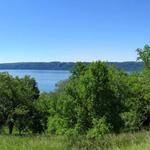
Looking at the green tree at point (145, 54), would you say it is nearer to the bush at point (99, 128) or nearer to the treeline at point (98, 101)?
the treeline at point (98, 101)

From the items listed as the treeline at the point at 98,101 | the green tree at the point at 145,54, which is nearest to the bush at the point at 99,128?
the treeline at the point at 98,101

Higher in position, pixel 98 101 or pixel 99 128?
pixel 98 101

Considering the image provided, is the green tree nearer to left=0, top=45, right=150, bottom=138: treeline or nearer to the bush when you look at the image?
left=0, top=45, right=150, bottom=138: treeline

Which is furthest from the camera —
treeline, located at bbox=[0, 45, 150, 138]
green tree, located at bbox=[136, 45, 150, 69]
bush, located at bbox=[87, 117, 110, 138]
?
green tree, located at bbox=[136, 45, 150, 69]

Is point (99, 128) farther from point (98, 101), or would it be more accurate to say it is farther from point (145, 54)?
point (145, 54)

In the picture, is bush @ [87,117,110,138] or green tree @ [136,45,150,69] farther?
green tree @ [136,45,150,69]

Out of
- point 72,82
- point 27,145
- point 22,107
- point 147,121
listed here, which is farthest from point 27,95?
point 27,145

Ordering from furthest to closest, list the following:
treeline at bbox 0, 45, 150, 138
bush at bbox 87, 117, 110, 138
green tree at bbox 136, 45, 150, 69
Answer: green tree at bbox 136, 45, 150, 69 < treeline at bbox 0, 45, 150, 138 < bush at bbox 87, 117, 110, 138

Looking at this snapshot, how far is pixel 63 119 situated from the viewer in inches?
1088

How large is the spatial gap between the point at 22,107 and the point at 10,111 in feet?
4.82

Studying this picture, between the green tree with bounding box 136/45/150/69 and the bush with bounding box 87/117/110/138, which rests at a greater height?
the green tree with bounding box 136/45/150/69

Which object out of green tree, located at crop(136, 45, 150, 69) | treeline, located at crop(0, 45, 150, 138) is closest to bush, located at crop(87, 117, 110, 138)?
treeline, located at crop(0, 45, 150, 138)

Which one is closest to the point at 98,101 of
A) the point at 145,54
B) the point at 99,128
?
the point at 99,128

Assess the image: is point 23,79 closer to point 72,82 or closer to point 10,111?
point 10,111
